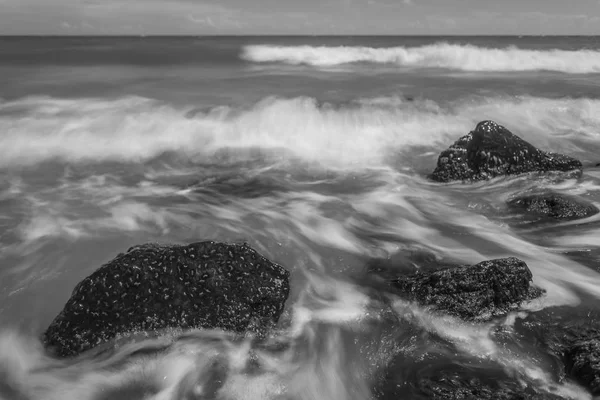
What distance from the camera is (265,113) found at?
1355 centimetres

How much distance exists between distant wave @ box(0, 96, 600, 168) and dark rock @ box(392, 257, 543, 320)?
17.7ft

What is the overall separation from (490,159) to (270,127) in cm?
605

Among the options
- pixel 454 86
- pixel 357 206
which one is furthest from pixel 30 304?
pixel 454 86

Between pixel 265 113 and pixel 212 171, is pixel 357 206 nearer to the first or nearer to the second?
pixel 212 171

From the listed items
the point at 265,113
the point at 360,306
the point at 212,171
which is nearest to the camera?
the point at 360,306

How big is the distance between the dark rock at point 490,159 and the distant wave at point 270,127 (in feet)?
6.68

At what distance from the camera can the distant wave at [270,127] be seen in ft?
34.1

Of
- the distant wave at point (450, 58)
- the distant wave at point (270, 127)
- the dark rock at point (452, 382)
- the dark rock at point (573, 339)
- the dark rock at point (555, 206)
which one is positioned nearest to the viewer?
the dark rock at point (452, 382)

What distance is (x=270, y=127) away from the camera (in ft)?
40.2

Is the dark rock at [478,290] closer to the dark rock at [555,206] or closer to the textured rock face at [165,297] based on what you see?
the textured rock face at [165,297]

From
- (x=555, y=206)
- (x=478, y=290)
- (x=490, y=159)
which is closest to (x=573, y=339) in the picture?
(x=478, y=290)

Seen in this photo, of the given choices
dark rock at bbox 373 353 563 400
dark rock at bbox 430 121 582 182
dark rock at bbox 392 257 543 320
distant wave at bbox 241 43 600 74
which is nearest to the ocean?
dark rock at bbox 373 353 563 400

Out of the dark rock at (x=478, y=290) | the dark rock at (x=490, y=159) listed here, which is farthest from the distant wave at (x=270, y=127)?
the dark rock at (x=478, y=290)

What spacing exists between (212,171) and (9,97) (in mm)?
11217
